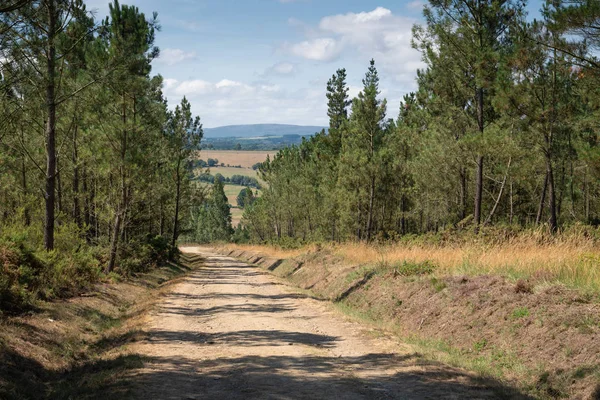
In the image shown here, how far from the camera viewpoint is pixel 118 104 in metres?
22.3

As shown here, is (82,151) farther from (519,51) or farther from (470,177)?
(470,177)

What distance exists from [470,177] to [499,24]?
52.5ft

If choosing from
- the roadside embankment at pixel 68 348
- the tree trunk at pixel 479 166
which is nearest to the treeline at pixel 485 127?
the tree trunk at pixel 479 166

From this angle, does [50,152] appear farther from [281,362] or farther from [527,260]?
[527,260]

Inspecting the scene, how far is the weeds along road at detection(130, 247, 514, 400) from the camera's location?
713cm

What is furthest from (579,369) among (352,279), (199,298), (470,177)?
(470,177)

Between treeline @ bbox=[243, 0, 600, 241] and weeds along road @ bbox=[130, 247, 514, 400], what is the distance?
8.17 metres

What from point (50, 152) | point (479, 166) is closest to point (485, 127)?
point (479, 166)

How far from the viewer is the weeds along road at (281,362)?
23.4 ft

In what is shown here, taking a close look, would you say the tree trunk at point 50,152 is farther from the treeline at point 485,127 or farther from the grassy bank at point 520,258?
the treeline at point 485,127

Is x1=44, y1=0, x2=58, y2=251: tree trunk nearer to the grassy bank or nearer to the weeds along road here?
the weeds along road

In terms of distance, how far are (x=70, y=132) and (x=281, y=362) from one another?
2034cm

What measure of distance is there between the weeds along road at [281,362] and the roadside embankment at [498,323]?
2.41 feet

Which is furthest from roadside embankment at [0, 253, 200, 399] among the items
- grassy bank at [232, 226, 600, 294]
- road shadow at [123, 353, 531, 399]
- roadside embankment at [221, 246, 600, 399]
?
grassy bank at [232, 226, 600, 294]
